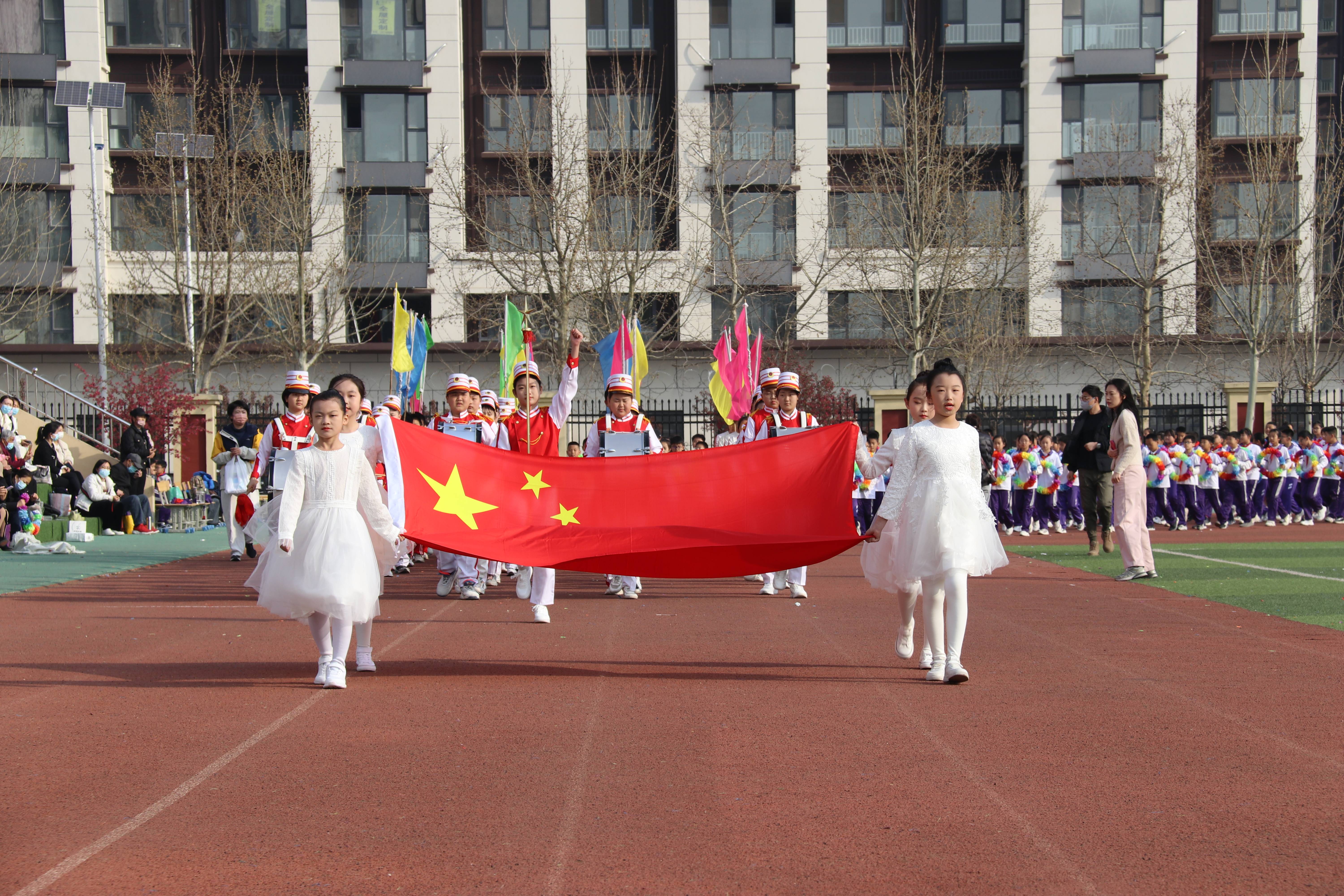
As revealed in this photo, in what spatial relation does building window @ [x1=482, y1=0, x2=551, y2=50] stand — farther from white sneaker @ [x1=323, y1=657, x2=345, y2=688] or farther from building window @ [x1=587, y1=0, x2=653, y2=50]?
white sneaker @ [x1=323, y1=657, x2=345, y2=688]

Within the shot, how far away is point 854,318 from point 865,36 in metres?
9.42

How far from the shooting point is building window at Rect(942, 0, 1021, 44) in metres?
41.2

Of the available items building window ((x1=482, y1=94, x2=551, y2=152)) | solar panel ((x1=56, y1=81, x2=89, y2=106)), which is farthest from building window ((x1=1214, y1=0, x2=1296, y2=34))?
solar panel ((x1=56, y1=81, x2=89, y2=106))

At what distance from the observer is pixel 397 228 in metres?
40.7

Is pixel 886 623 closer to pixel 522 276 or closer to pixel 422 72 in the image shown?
pixel 522 276

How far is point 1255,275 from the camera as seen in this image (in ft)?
110

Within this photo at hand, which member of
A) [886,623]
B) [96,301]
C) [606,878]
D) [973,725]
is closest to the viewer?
[606,878]

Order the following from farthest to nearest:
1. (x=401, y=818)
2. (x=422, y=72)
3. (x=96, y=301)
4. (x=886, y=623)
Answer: (x=422, y=72) → (x=96, y=301) → (x=886, y=623) → (x=401, y=818)

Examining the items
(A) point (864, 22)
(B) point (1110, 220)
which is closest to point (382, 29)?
(A) point (864, 22)

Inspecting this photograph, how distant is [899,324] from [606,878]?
3340cm

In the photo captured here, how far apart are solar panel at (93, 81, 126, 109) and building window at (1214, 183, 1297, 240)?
28995 mm

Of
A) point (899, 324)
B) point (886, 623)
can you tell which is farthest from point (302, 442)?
point (899, 324)

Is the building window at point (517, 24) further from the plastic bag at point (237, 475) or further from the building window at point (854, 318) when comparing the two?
the plastic bag at point (237, 475)

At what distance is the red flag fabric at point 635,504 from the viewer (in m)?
8.34
